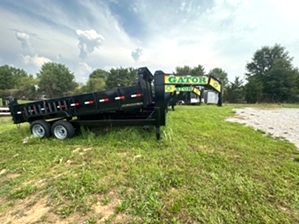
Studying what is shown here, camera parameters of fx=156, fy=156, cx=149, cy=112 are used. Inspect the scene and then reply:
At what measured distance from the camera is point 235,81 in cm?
2734

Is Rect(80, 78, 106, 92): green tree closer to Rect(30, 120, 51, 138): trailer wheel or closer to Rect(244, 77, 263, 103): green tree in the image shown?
Rect(244, 77, 263, 103): green tree

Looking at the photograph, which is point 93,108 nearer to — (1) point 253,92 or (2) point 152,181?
(2) point 152,181

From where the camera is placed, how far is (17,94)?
44.0m

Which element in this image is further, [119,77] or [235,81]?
[119,77]

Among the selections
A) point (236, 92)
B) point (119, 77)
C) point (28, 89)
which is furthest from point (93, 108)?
point (28, 89)

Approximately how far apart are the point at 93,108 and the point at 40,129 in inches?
72.8

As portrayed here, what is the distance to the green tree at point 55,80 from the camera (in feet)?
142

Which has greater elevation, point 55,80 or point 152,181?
point 55,80

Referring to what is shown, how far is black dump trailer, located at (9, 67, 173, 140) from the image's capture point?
163 inches

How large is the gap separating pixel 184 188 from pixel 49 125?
14.4ft

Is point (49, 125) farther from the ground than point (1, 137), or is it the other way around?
point (49, 125)

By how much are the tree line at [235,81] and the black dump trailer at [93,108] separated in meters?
8.24

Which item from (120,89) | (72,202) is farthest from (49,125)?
(72,202)

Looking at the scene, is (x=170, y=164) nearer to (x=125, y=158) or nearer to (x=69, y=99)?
(x=125, y=158)
